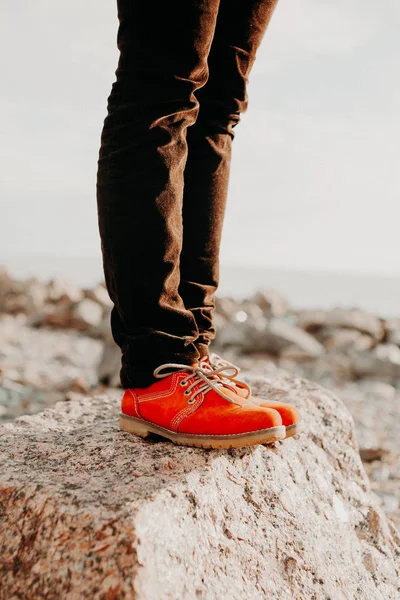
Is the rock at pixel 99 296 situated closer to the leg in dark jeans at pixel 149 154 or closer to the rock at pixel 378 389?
the rock at pixel 378 389

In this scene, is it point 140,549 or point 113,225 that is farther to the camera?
point 113,225

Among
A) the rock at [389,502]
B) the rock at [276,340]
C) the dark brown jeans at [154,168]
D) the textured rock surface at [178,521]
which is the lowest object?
the rock at [276,340]

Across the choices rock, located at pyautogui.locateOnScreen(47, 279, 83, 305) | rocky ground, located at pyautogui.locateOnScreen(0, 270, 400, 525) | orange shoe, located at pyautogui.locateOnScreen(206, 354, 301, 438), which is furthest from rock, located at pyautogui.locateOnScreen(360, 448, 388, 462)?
rock, located at pyautogui.locateOnScreen(47, 279, 83, 305)

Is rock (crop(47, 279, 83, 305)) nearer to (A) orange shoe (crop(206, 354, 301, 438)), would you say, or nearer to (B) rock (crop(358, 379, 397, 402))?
(B) rock (crop(358, 379, 397, 402))

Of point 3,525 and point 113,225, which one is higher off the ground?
point 113,225

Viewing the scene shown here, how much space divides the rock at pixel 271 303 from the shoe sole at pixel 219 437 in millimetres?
8060

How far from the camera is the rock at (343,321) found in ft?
26.7

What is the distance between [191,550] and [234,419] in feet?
1.17

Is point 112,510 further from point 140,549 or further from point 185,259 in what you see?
point 185,259

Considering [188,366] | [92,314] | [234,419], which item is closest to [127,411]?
[188,366]

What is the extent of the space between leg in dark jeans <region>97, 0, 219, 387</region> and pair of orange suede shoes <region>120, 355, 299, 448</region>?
0.12 meters

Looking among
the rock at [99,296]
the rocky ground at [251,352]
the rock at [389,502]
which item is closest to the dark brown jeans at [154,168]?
the rocky ground at [251,352]

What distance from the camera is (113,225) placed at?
1518 millimetres

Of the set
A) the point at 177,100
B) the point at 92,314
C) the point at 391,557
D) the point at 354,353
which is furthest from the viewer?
the point at 92,314
